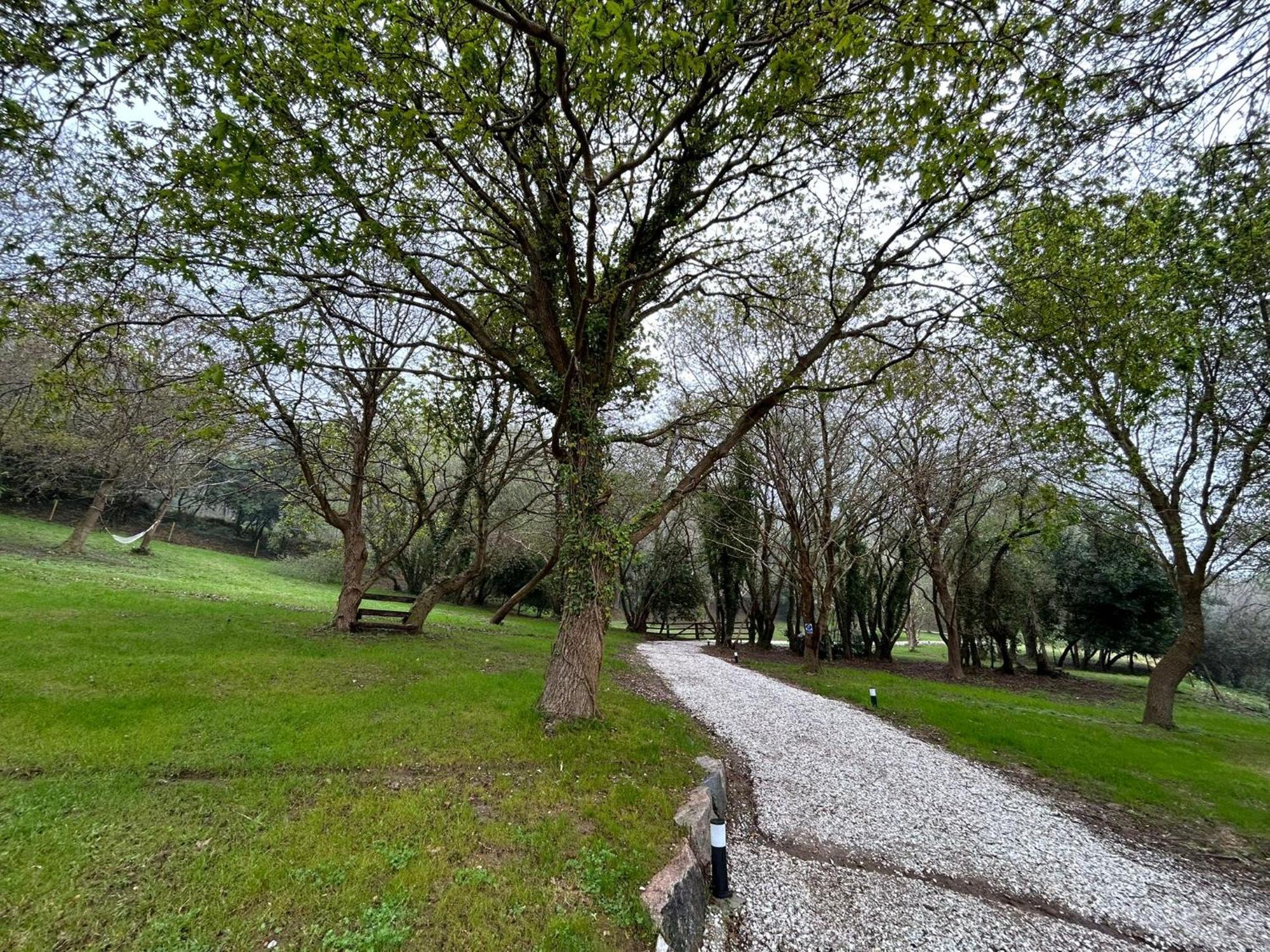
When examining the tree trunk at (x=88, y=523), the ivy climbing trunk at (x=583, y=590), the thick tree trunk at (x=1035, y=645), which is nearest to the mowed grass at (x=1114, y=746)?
the ivy climbing trunk at (x=583, y=590)

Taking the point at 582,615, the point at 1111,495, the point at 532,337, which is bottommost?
the point at 582,615

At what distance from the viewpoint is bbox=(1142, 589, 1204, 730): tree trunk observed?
10883mm

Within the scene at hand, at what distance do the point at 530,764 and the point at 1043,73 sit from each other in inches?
321

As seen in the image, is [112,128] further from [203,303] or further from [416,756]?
[416,756]

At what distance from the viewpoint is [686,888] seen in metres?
3.46

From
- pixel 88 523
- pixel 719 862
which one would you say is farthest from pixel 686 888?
pixel 88 523

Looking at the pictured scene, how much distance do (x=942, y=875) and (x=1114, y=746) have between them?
23.6 ft

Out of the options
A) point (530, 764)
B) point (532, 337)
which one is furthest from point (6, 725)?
point (532, 337)

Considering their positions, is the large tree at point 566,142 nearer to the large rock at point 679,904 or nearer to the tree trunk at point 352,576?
the large rock at point 679,904

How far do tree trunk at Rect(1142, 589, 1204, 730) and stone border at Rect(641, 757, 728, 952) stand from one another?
12.5 m

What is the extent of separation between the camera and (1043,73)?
432cm

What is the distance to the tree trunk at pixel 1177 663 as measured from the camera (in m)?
10.9

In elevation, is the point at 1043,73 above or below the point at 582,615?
above

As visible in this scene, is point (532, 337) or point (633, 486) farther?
point (633, 486)
